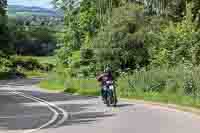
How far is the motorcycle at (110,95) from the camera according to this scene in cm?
2888

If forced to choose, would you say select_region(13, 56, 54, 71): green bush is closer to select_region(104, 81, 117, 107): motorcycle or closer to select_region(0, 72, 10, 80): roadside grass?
select_region(0, 72, 10, 80): roadside grass

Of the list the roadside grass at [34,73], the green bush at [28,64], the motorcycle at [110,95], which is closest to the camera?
the motorcycle at [110,95]

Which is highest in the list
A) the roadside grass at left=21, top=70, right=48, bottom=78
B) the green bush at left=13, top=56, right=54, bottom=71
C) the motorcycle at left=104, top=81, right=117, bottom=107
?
the motorcycle at left=104, top=81, right=117, bottom=107

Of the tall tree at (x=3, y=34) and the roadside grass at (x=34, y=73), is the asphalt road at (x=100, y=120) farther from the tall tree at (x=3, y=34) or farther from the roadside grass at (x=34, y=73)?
the roadside grass at (x=34, y=73)

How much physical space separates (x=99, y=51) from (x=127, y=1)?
4.55 meters

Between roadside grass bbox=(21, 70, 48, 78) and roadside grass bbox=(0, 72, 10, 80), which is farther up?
roadside grass bbox=(0, 72, 10, 80)

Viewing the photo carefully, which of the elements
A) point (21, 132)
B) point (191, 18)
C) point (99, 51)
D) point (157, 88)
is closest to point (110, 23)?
point (99, 51)

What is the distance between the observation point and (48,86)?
65.6m

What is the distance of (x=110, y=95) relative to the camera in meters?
28.9

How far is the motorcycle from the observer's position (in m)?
28.9

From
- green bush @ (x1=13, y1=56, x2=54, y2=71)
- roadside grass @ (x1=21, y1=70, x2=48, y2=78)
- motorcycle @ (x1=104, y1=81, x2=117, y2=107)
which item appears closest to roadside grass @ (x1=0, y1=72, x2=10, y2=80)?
roadside grass @ (x1=21, y1=70, x2=48, y2=78)

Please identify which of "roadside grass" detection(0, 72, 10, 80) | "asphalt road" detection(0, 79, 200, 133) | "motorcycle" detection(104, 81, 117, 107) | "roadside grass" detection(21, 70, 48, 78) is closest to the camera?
"asphalt road" detection(0, 79, 200, 133)

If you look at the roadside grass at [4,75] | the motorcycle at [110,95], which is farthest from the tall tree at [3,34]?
the motorcycle at [110,95]

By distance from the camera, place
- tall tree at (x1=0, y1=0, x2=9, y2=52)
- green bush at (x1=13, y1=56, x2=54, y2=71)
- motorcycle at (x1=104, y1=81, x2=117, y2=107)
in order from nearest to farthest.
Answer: motorcycle at (x1=104, y1=81, x2=117, y2=107) < tall tree at (x1=0, y1=0, x2=9, y2=52) < green bush at (x1=13, y1=56, x2=54, y2=71)
